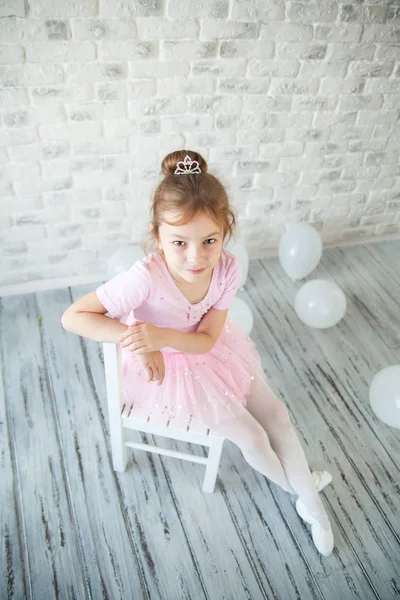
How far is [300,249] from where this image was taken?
94.7 inches

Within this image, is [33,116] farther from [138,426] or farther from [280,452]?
[280,452]

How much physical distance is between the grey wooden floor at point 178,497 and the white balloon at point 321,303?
0.11m

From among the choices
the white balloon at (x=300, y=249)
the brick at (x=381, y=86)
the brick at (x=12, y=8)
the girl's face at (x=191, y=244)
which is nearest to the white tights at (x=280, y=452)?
the girl's face at (x=191, y=244)

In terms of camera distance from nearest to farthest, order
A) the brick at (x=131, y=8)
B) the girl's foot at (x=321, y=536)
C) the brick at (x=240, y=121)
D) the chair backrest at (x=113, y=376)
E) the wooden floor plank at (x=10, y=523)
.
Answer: the chair backrest at (x=113, y=376)
the wooden floor plank at (x=10, y=523)
the girl's foot at (x=321, y=536)
the brick at (x=131, y=8)
the brick at (x=240, y=121)

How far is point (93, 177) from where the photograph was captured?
212 cm

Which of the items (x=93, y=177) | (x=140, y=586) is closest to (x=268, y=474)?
(x=140, y=586)

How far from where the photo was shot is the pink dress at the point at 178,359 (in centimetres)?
134

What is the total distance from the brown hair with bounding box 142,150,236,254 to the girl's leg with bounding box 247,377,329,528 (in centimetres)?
61

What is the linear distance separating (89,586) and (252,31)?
2.10 metres

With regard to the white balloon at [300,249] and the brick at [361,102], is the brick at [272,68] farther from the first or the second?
the white balloon at [300,249]

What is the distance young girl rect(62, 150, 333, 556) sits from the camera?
1211 millimetres

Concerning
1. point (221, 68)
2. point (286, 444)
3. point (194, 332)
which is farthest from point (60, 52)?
point (286, 444)

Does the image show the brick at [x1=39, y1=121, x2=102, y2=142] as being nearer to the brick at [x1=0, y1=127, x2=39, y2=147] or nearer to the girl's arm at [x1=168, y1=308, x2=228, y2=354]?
the brick at [x1=0, y1=127, x2=39, y2=147]

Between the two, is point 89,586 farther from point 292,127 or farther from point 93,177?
point 292,127
